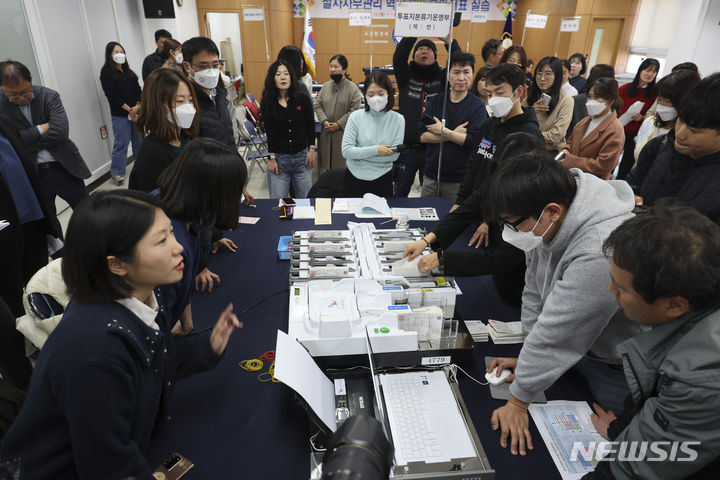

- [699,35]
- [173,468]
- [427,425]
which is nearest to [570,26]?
[699,35]

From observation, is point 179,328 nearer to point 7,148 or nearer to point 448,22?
point 7,148

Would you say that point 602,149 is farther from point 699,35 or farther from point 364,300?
point 699,35

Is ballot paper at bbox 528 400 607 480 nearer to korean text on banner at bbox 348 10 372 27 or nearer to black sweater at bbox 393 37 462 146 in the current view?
black sweater at bbox 393 37 462 146

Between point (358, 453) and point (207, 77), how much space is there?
9.72ft

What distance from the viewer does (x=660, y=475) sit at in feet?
2.82

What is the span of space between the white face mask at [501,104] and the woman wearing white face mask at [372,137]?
700mm

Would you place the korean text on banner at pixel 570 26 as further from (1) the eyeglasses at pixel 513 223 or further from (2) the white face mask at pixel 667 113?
(1) the eyeglasses at pixel 513 223

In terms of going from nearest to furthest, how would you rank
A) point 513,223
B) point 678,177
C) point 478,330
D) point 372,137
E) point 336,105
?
1. point 513,223
2. point 478,330
3. point 678,177
4. point 372,137
5. point 336,105

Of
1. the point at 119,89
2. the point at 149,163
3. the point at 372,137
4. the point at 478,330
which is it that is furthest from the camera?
the point at 119,89

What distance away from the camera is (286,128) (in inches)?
136

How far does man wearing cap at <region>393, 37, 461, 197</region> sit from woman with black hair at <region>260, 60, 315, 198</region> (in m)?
0.82

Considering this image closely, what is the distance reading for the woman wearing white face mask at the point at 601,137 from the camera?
2.97 meters

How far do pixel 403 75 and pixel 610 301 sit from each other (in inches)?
117

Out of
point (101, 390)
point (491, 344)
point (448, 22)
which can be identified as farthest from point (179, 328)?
point (448, 22)
